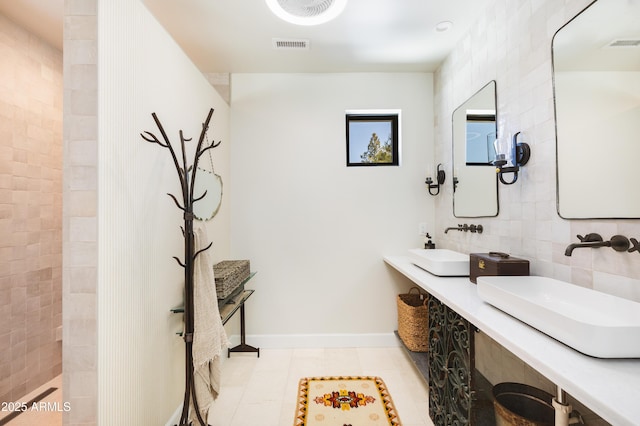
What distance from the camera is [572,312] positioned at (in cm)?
100

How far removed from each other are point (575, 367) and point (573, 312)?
1.04ft

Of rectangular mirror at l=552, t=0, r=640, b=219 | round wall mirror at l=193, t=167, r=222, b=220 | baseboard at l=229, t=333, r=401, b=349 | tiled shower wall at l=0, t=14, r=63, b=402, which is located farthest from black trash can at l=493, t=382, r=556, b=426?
tiled shower wall at l=0, t=14, r=63, b=402

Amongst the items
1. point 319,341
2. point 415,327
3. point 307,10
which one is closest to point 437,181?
point 415,327

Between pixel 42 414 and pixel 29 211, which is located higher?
pixel 29 211

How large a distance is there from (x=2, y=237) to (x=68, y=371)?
1355 mm

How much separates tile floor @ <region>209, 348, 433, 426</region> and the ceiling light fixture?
2.58 meters

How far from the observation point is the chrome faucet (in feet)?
3.45

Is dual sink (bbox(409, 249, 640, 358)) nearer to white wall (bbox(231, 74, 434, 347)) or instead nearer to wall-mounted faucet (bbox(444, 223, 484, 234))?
wall-mounted faucet (bbox(444, 223, 484, 234))

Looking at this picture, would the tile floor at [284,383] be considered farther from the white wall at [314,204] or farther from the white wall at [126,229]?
the white wall at [126,229]

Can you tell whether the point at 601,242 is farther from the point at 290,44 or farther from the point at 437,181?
the point at 290,44

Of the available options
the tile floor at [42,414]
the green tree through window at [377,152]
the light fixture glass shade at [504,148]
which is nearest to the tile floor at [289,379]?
the tile floor at [42,414]

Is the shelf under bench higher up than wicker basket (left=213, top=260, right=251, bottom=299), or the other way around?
wicker basket (left=213, top=260, right=251, bottom=299)

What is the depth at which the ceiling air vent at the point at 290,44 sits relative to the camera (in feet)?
7.39

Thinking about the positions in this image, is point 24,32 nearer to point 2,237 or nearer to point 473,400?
point 2,237
